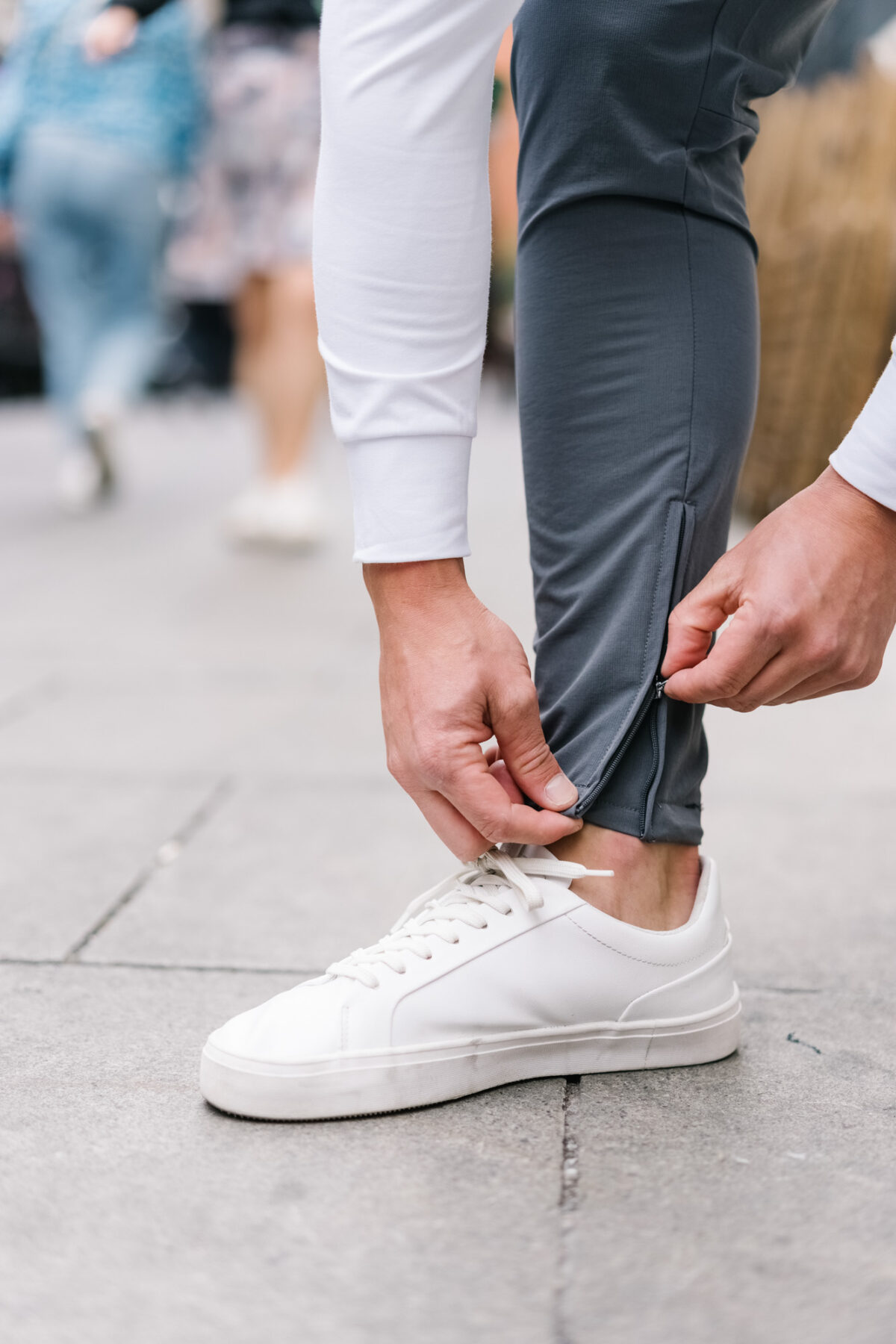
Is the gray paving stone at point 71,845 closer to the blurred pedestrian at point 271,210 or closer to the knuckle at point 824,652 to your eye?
the knuckle at point 824,652

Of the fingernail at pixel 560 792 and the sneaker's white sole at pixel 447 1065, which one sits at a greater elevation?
the fingernail at pixel 560 792

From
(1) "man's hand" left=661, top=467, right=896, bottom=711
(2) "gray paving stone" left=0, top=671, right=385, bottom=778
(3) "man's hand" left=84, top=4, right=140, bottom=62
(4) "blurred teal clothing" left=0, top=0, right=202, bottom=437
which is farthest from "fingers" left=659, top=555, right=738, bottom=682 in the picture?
(4) "blurred teal clothing" left=0, top=0, right=202, bottom=437

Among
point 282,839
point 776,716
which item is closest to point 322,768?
point 282,839

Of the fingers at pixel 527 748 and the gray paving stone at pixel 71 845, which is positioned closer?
the fingers at pixel 527 748

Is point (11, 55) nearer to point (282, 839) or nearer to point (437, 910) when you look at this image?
point (282, 839)

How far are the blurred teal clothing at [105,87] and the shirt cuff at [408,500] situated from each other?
130 inches

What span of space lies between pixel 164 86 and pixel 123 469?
2.05 metres

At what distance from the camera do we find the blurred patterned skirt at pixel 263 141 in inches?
140

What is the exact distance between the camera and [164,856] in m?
1.54

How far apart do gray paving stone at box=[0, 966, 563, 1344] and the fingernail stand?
212 millimetres

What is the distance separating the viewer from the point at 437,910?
3.37ft

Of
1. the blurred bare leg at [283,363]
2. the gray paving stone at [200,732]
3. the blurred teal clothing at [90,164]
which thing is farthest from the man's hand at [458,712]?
the blurred teal clothing at [90,164]

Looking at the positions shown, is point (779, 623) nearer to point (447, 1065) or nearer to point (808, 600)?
point (808, 600)

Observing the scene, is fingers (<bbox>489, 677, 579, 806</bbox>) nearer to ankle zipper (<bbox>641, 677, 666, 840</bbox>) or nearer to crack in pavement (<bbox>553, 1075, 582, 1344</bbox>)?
ankle zipper (<bbox>641, 677, 666, 840</bbox>)
